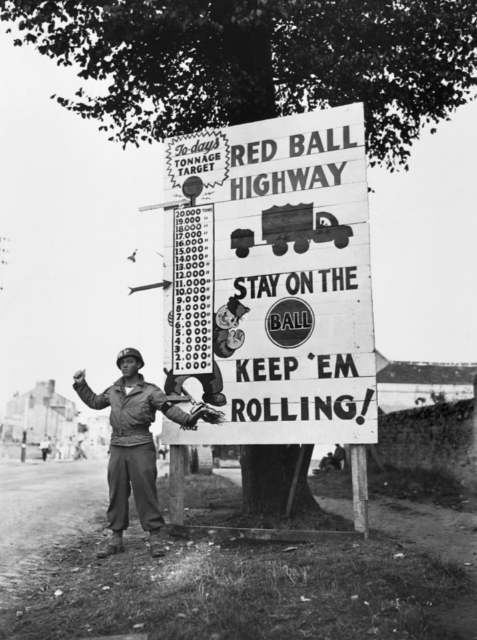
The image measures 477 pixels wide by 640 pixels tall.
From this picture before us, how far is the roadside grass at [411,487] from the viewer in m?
12.5

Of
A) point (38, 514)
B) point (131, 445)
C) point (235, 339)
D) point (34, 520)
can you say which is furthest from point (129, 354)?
point (38, 514)

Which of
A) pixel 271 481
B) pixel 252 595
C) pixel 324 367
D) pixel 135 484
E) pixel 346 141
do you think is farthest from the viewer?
pixel 271 481

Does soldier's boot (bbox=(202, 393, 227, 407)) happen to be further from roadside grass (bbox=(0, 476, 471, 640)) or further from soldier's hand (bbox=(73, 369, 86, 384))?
roadside grass (bbox=(0, 476, 471, 640))

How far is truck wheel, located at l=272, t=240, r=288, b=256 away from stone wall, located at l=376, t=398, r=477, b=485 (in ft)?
25.2

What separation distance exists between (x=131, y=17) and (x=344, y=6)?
2958 millimetres

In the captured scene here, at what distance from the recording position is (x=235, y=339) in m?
8.05

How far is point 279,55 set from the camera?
34.8ft

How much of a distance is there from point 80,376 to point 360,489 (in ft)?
10.6

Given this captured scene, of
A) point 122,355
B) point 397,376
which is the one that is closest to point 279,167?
point 122,355

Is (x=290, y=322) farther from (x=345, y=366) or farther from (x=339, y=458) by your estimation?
(x=339, y=458)

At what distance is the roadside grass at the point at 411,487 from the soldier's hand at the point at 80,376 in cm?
728

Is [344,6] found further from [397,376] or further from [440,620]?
[397,376]

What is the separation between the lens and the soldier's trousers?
696 centimetres

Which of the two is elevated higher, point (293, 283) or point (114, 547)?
point (293, 283)
